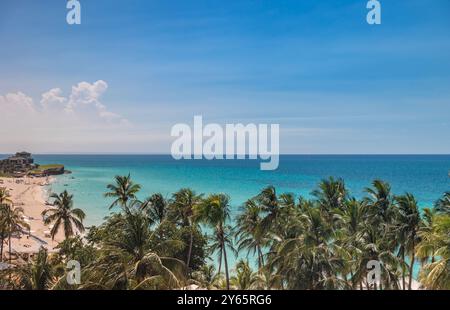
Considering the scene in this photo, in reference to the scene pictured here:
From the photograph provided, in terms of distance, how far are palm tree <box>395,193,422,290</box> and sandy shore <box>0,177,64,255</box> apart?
37.9 meters

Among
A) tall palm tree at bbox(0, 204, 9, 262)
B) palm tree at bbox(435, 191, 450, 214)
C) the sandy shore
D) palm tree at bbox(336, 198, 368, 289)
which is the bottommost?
the sandy shore

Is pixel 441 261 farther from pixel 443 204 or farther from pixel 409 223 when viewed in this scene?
pixel 443 204

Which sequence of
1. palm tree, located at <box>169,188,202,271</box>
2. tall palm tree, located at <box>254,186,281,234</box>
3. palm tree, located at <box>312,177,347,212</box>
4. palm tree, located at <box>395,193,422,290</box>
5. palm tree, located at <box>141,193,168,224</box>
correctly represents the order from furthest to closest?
palm tree, located at <box>141,193,168,224</box> → palm tree, located at <box>169,188,202,271</box> → palm tree, located at <box>312,177,347,212</box> → tall palm tree, located at <box>254,186,281,234</box> → palm tree, located at <box>395,193,422,290</box>

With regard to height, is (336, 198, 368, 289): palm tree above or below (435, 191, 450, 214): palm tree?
below

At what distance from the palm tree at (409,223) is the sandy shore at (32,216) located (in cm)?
3786

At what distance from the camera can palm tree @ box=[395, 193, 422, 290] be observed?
2066cm

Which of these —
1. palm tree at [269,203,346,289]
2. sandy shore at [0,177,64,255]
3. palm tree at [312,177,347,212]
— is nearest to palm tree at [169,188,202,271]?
palm tree at [312,177,347,212]

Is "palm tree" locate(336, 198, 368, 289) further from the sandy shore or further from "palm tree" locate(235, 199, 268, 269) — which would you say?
the sandy shore

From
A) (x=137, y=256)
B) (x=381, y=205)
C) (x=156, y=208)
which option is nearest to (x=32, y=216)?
(x=156, y=208)

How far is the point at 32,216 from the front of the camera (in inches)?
2420

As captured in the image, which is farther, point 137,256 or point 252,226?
point 252,226

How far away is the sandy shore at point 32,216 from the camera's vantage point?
40.5m

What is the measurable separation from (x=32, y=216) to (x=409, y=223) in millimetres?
63791
